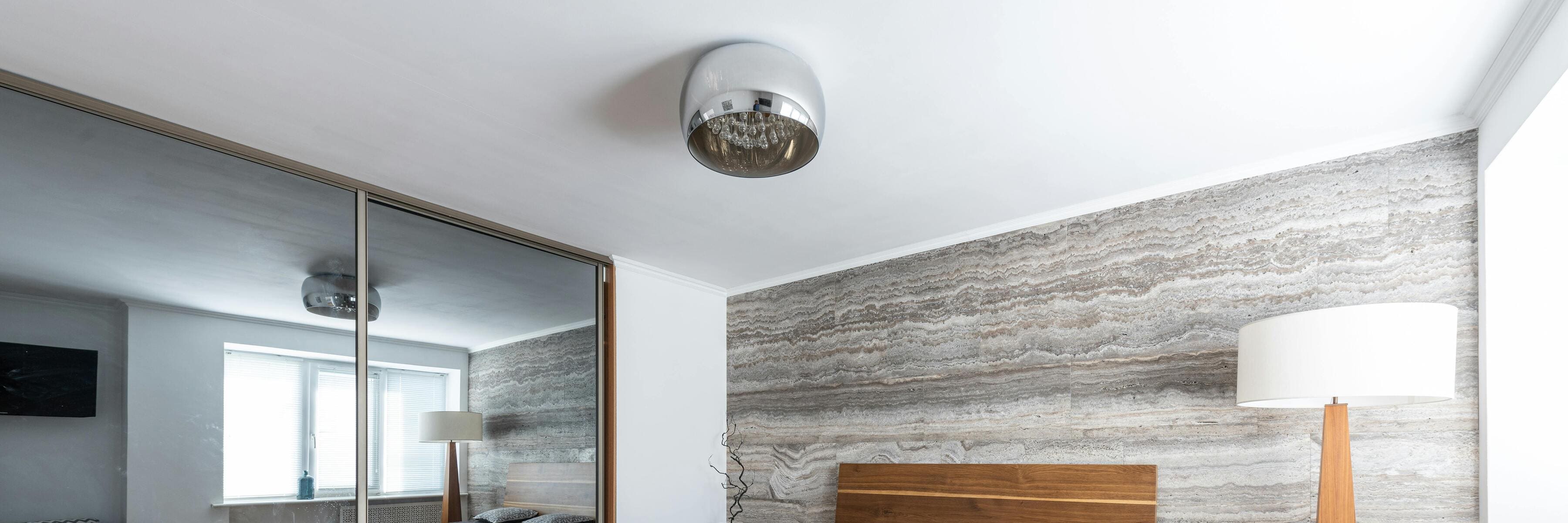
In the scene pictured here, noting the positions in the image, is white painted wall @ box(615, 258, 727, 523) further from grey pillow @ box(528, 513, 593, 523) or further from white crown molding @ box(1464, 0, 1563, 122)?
white crown molding @ box(1464, 0, 1563, 122)

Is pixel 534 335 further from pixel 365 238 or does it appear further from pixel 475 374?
pixel 365 238

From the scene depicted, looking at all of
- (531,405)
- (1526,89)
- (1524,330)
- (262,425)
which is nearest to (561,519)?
(531,405)

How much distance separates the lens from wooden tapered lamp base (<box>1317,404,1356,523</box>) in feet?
8.23

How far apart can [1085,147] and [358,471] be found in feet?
9.88

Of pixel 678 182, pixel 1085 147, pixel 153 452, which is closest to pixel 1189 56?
pixel 1085 147

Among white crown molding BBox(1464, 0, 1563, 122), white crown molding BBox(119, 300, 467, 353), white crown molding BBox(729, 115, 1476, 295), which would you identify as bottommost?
white crown molding BBox(119, 300, 467, 353)

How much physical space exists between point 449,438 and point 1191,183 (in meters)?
3.33

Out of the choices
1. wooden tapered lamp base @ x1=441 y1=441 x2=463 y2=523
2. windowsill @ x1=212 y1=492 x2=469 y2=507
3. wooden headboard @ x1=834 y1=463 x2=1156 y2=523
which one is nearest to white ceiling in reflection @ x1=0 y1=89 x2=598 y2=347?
wooden tapered lamp base @ x1=441 y1=441 x2=463 y2=523

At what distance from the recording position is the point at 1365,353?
2318mm

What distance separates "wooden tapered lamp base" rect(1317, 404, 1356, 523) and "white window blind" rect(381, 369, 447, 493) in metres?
3.21

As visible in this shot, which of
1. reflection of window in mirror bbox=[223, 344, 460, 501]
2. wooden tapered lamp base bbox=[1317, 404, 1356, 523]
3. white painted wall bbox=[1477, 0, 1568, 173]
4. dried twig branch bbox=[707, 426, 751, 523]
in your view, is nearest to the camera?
white painted wall bbox=[1477, 0, 1568, 173]

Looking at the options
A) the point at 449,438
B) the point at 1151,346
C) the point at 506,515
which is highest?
the point at 1151,346

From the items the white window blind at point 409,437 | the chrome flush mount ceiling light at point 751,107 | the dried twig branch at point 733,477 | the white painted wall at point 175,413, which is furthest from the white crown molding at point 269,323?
the dried twig branch at point 733,477

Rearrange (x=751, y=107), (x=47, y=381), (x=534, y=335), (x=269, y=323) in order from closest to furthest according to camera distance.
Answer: (x=751, y=107), (x=47, y=381), (x=269, y=323), (x=534, y=335)
